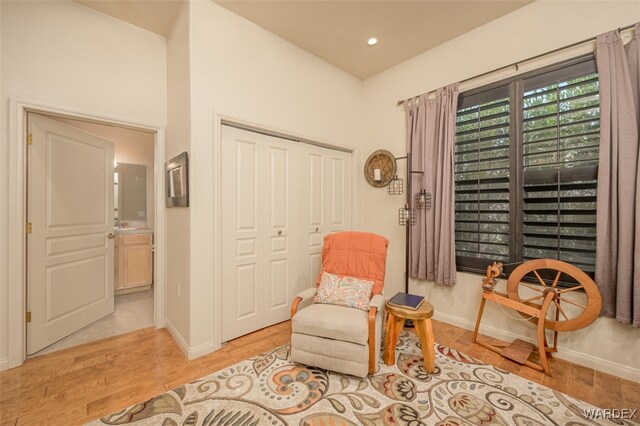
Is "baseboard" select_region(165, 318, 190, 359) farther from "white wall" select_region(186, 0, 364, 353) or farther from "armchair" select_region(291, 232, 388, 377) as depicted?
"armchair" select_region(291, 232, 388, 377)

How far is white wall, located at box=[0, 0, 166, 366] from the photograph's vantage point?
2.12 meters

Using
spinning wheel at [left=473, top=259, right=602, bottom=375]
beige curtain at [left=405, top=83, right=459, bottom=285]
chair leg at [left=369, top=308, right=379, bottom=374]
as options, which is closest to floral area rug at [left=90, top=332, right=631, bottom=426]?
chair leg at [left=369, top=308, right=379, bottom=374]

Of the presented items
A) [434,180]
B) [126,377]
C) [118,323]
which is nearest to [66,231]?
[118,323]

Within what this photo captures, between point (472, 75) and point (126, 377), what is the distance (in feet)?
13.6

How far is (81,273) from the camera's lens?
9.33ft

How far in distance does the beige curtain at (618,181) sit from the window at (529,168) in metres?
0.11

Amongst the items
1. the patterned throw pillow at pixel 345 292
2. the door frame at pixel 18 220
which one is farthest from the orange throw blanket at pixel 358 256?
the door frame at pixel 18 220

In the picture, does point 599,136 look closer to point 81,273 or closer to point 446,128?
point 446,128

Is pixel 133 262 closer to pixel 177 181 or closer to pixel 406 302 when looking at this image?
pixel 177 181

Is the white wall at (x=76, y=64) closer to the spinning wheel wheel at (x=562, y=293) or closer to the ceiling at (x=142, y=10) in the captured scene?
the ceiling at (x=142, y=10)

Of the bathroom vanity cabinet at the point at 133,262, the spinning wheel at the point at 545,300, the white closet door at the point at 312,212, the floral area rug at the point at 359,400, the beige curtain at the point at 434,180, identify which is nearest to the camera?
the floral area rug at the point at 359,400

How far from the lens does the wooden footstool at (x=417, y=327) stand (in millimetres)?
2039

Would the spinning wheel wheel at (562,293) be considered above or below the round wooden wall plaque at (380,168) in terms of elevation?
below

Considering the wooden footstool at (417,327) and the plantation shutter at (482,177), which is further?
the plantation shutter at (482,177)
